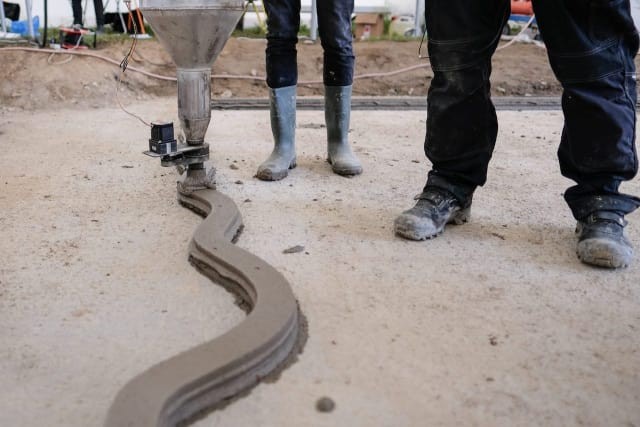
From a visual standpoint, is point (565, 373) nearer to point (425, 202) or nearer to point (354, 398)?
point (354, 398)

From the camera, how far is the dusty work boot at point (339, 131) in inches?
96.7

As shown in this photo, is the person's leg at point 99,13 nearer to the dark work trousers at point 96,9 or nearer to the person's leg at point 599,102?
the dark work trousers at point 96,9

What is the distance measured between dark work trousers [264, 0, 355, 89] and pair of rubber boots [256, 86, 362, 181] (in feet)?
0.14

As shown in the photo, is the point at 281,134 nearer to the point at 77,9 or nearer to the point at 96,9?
the point at 96,9

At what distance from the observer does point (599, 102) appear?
163 cm

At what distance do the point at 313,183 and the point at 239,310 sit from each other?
1023 mm

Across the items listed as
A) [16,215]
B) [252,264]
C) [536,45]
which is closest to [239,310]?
[252,264]

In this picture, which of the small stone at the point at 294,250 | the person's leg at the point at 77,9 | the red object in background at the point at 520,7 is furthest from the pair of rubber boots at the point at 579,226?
the red object in background at the point at 520,7

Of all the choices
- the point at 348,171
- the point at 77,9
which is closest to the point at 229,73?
the point at 77,9

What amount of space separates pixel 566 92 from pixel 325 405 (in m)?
1.10

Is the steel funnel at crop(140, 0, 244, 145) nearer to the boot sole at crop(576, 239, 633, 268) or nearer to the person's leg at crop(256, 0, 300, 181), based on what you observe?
the person's leg at crop(256, 0, 300, 181)

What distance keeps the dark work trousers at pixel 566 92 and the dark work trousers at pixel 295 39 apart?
61 centimetres

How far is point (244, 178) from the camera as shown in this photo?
94.9 inches

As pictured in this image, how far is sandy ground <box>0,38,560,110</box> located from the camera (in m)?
4.02
